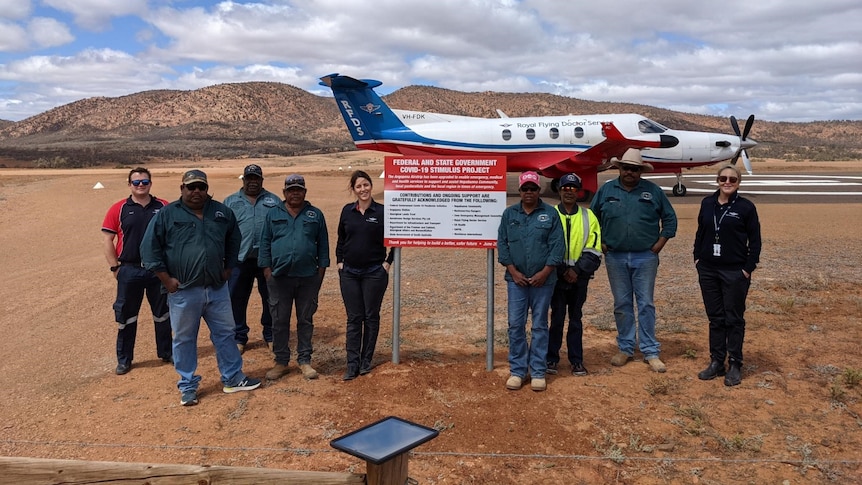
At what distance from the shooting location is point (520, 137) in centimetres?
1941

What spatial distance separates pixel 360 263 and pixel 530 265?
1.60 m

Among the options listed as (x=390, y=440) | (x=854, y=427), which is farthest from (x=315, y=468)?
A: (x=854, y=427)

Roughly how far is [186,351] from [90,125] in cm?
11936

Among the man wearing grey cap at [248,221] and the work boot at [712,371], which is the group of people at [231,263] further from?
the work boot at [712,371]

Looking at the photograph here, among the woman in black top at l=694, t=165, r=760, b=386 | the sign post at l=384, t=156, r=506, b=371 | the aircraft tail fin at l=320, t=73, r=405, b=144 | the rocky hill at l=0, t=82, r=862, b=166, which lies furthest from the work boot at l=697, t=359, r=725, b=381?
the rocky hill at l=0, t=82, r=862, b=166

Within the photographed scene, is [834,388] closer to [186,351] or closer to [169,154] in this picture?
[186,351]

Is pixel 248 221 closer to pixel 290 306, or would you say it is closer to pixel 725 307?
pixel 290 306

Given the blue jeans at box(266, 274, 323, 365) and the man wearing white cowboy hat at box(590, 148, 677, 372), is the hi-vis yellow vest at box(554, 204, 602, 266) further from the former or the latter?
the blue jeans at box(266, 274, 323, 365)

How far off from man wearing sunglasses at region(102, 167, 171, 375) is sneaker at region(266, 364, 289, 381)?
1.34m

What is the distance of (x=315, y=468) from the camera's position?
3994mm

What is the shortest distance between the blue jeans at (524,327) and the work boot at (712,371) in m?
1.49

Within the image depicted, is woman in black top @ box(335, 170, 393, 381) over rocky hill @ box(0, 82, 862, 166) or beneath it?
beneath

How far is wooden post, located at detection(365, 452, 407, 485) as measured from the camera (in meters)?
2.42

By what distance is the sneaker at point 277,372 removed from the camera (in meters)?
5.72
